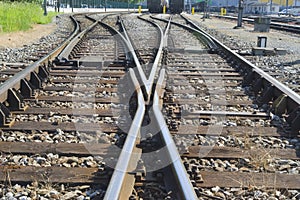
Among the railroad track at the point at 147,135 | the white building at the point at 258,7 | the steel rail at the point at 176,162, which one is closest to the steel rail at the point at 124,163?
the railroad track at the point at 147,135

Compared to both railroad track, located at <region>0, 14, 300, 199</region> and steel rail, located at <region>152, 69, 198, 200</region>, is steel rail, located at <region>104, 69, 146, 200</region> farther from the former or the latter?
steel rail, located at <region>152, 69, 198, 200</region>

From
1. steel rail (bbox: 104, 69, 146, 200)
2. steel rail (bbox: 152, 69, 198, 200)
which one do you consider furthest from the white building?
steel rail (bbox: 104, 69, 146, 200)

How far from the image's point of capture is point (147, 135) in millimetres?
3824

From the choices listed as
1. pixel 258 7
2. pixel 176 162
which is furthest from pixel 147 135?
pixel 258 7

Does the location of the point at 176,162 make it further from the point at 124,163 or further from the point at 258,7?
the point at 258,7

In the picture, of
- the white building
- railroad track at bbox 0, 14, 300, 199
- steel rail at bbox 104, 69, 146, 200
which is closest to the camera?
steel rail at bbox 104, 69, 146, 200

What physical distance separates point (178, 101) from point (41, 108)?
1.58 metres

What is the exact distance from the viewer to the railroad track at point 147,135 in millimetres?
3043

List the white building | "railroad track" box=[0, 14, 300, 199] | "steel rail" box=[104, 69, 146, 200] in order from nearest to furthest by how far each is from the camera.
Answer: "steel rail" box=[104, 69, 146, 200], "railroad track" box=[0, 14, 300, 199], the white building

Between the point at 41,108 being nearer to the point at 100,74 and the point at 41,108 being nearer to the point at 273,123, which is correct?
the point at 100,74

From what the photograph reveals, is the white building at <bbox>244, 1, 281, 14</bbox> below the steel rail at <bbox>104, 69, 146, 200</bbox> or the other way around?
the other way around

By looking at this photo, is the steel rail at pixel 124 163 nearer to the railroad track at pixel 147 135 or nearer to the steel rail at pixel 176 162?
the railroad track at pixel 147 135

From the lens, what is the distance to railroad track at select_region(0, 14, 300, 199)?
3043mm

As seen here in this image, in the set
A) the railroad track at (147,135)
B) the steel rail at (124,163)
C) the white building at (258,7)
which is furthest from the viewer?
the white building at (258,7)
